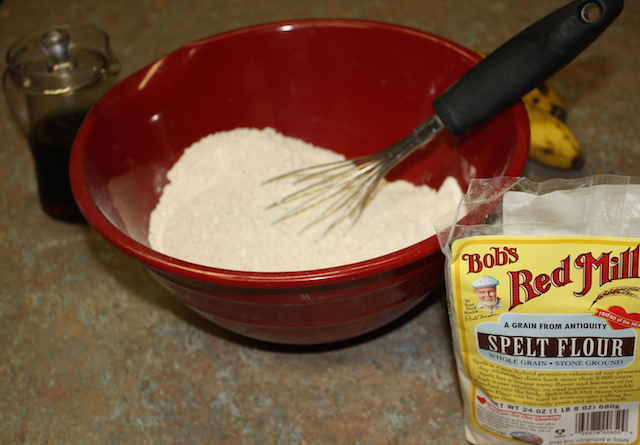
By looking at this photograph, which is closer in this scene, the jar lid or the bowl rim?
the bowl rim

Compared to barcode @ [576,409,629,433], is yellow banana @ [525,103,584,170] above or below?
above

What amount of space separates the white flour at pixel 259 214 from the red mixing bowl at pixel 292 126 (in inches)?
1.0

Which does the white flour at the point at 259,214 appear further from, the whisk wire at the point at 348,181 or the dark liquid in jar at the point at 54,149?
the dark liquid in jar at the point at 54,149

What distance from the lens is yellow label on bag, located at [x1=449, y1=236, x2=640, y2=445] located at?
53cm

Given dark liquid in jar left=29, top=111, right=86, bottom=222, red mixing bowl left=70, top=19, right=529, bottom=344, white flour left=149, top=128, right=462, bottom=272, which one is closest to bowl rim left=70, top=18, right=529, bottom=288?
red mixing bowl left=70, top=19, right=529, bottom=344

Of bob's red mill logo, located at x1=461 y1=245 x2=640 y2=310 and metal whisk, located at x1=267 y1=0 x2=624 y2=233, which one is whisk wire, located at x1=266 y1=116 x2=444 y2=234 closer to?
metal whisk, located at x1=267 y1=0 x2=624 y2=233

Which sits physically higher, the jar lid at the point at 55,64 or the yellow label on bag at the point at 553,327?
the jar lid at the point at 55,64

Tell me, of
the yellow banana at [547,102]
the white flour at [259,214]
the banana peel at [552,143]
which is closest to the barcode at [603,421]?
the white flour at [259,214]

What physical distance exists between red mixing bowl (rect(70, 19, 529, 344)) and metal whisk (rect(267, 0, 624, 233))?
0.03 m

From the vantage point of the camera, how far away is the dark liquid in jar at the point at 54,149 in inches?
35.2

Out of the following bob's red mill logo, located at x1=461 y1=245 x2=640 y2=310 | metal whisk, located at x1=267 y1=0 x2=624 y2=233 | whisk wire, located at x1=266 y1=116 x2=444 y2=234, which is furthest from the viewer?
whisk wire, located at x1=266 y1=116 x2=444 y2=234

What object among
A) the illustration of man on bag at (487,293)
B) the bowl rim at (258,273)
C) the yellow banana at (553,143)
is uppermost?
the bowl rim at (258,273)

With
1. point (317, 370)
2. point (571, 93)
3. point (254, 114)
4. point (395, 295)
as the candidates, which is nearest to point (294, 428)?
point (317, 370)

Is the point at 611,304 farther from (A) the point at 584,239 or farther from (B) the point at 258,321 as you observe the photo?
(B) the point at 258,321
